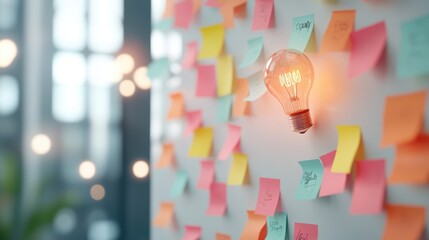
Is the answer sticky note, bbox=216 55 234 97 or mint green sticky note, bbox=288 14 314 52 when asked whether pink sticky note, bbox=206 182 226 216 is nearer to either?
sticky note, bbox=216 55 234 97

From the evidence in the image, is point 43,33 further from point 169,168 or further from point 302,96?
point 302,96

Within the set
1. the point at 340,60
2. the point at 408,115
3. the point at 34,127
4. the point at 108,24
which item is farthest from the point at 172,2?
the point at 408,115

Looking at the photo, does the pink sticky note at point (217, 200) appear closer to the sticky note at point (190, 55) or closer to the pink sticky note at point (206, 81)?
the pink sticky note at point (206, 81)

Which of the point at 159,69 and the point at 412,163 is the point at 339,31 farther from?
the point at 159,69

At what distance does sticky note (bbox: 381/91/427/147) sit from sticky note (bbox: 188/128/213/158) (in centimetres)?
62

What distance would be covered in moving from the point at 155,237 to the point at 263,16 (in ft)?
2.68

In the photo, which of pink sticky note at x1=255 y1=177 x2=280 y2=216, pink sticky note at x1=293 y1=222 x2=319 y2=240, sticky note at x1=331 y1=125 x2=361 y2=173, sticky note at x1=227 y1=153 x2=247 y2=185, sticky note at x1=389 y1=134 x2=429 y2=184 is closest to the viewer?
sticky note at x1=389 y1=134 x2=429 y2=184

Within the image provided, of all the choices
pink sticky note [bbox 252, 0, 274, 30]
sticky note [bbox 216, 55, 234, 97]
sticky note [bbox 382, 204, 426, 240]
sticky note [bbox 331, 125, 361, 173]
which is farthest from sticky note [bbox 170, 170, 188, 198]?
sticky note [bbox 382, 204, 426, 240]

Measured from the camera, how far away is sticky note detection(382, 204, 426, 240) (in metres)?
0.96

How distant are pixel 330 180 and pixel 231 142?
39 centimetres

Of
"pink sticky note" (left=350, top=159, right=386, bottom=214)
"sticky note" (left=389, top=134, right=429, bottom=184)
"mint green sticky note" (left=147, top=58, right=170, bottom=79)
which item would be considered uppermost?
"mint green sticky note" (left=147, top=58, right=170, bottom=79)

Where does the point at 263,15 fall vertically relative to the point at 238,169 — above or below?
above

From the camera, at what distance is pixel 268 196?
1322 mm

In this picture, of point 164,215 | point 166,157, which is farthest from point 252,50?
point 164,215
